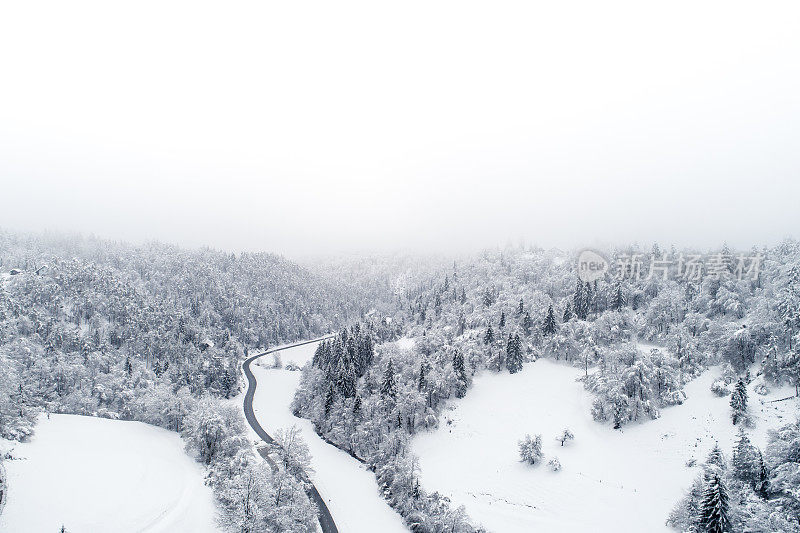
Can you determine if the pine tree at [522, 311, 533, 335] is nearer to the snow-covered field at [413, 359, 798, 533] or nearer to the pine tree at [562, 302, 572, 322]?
the pine tree at [562, 302, 572, 322]

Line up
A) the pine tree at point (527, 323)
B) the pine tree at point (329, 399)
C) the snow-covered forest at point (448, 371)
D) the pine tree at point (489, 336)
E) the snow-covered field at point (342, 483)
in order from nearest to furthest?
the snow-covered forest at point (448, 371) < the snow-covered field at point (342, 483) < the pine tree at point (329, 399) < the pine tree at point (489, 336) < the pine tree at point (527, 323)

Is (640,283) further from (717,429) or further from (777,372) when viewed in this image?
(717,429)

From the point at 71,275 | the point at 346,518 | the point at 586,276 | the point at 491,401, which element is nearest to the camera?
the point at 346,518

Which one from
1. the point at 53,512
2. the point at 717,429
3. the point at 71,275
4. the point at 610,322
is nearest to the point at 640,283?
the point at 610,322

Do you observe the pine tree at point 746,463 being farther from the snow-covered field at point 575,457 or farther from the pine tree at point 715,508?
the snow-covered field at point 575,457

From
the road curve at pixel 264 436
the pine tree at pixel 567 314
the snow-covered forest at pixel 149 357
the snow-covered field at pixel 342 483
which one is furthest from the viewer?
the pine tree at pixel 567 314

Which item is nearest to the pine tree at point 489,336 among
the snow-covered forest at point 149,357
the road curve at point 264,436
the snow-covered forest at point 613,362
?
the snow-covered forest at point 613,362
